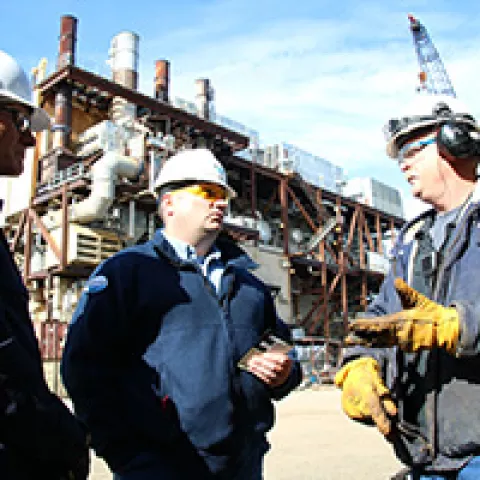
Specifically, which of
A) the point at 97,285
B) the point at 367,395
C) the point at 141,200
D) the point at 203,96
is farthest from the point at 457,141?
the point at 203,96

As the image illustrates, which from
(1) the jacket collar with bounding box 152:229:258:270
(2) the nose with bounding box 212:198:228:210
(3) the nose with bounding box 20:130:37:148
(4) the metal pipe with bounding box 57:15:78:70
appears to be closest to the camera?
(3) the nose with bounding box 20:130:37:148

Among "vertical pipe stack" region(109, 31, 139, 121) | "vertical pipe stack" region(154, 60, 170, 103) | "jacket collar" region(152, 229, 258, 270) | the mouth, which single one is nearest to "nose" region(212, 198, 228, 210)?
"jacket collar" region(152, 229, 258, 270)

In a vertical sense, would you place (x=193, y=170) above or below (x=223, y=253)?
above

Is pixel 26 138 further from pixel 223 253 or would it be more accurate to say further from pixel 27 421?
pixel 223 253

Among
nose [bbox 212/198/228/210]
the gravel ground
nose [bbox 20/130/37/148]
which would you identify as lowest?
the gravel ground

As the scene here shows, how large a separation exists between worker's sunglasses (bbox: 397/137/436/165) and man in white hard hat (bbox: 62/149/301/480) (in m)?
0.94

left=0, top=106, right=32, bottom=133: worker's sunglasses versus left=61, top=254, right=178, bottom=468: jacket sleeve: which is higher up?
left=0, top=106, right=32, bottom=133: worker's sunglasses

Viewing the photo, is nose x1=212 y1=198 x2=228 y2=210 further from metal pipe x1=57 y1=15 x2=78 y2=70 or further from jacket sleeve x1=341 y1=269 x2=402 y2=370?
metal pipe x1=57 y1=15 x2=78 y2=70

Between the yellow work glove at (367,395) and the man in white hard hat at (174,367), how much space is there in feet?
1.19

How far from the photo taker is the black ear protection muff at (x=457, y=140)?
231 centimetres

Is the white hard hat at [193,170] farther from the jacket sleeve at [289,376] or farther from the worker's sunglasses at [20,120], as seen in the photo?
the worker's sunglasses at [20,120]

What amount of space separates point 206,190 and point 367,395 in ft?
4.74

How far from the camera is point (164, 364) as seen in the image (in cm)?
236

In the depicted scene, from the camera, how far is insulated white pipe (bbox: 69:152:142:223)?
16.9 meters
